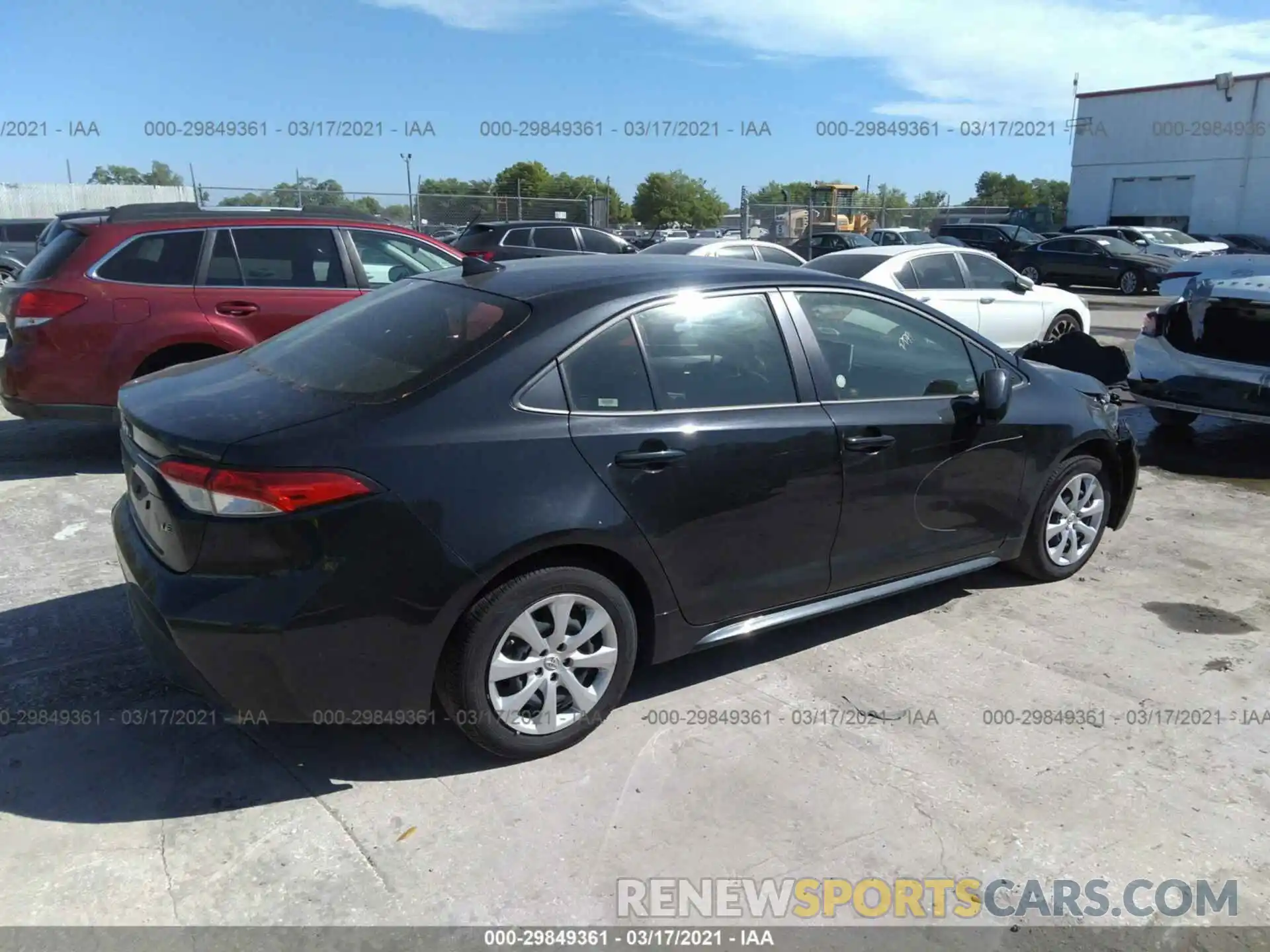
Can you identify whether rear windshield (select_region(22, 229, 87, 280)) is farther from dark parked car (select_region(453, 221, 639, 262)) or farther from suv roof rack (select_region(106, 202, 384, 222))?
dark parked car (select_region(453, 221, 639, 262))

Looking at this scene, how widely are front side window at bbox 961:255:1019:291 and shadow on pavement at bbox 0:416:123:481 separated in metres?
8.17

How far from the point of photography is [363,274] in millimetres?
7156

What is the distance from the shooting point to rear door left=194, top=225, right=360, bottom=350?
6.57 metres

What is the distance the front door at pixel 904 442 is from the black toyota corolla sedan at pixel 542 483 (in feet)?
0.04

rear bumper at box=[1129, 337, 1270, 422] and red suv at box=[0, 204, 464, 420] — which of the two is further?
rear bumper at box=[1129, 337, 1270, 422]

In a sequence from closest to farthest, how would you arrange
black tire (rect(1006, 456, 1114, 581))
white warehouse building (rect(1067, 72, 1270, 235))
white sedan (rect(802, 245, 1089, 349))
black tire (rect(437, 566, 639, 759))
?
1. black tire (rect(437, 566, 639, 759))
2. black tire (rect(1006, 456, 1114, 581))
3. white sedan (rect(802, 245, 1089, 349))
4. white warehouse building (rect(1067, 72, 1270, 235))

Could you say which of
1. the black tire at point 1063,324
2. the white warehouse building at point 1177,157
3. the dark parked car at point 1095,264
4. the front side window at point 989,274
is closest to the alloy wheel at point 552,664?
the front side window at point 989,274

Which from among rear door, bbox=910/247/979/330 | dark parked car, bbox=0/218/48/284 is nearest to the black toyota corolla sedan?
rear door, bbox=910/247/979/330

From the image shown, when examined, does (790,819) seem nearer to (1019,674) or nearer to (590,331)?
(1019,674)

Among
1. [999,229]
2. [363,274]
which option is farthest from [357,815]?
[999,229]

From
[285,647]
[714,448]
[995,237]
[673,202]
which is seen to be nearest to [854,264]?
[714,448]

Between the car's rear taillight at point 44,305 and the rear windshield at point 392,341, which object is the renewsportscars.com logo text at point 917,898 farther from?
the car's rear taillight at point 44,305

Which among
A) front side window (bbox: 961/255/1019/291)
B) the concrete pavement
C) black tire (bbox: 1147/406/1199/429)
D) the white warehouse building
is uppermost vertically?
the white warehouse building

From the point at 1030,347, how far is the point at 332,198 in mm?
20002
